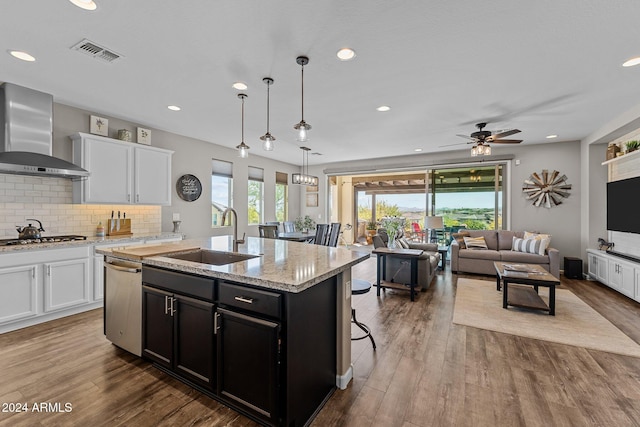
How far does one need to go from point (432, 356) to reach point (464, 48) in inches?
107

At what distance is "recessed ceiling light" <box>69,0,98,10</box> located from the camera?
6.16 ft

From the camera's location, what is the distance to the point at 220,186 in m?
6.12

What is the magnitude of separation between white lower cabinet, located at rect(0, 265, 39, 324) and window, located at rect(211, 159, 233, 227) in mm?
2999

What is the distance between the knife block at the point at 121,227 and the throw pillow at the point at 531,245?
6.98 m

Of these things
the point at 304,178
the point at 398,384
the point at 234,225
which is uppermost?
the point at 304,178

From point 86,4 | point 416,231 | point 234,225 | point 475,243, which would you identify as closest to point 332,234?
point 234,225

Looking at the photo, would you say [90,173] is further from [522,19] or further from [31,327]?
[522,19]

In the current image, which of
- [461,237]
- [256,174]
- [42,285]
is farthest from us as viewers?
[256,174]

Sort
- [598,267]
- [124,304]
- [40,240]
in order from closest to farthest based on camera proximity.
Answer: [124,304] < [40,240] < [598,267]

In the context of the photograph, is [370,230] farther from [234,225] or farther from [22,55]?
[22,55]

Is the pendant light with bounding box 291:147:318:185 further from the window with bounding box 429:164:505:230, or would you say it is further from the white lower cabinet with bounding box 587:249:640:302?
the white lower cabinet with bounding box 587:249:640:302

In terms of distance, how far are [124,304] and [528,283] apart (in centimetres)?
444

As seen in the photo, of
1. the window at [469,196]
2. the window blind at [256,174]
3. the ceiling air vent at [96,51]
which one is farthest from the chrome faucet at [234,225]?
the window at [469,196]

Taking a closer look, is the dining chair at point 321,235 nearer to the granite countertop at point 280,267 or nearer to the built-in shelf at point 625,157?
the granite countertop at point 280,267
